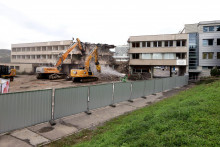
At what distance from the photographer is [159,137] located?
4.21 meters

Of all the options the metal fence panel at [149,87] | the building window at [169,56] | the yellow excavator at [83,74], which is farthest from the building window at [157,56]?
the metal fence panel at [149,87]

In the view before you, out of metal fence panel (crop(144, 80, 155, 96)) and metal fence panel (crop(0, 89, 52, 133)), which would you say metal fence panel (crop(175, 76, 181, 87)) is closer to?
metal fence panel (crop(144, 80, 155, 96))

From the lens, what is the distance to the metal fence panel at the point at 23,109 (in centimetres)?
562

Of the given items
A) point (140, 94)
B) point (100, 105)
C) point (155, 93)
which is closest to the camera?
point (100, 105)

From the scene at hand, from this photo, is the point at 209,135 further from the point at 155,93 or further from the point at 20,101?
the point at 155,93

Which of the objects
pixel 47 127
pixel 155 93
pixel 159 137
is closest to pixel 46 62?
pixel 155 93

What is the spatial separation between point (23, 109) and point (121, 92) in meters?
6.80

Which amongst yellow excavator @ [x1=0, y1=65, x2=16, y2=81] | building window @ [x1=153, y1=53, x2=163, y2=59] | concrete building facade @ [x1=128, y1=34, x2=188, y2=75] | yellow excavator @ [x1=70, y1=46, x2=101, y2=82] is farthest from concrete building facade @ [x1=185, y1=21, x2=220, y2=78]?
yellow excavator @ [x1=0, y1=65, x2=16, y2=81]

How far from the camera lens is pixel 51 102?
701 cm

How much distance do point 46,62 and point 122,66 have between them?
93.5ft

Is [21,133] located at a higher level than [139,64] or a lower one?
lower

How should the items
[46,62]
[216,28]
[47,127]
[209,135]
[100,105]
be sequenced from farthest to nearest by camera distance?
1. [46,62]
2. [216,28]
3. [100,105]
4. [47,127]
5. [209,135]

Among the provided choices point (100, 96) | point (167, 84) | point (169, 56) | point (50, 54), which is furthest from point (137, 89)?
point (50, 54)

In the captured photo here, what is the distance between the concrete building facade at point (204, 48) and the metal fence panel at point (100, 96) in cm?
2878
